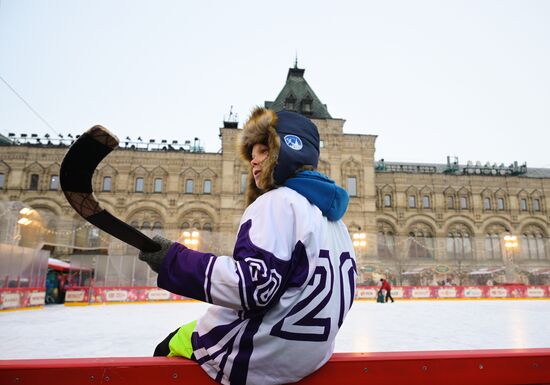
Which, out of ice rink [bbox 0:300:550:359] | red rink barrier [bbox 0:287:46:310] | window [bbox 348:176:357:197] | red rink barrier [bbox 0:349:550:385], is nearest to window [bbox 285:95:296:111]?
window [bbox 348:176:357:197]

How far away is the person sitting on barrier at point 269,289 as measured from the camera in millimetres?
1212

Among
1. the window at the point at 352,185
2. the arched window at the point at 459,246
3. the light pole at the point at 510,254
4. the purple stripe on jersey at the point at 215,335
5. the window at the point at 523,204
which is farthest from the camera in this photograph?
the window at the point at 523,204

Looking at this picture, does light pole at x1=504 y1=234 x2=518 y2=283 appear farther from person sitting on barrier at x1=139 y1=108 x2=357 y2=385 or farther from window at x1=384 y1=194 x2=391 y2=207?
person sitting on barrier at x1=139 y1=108 x2=357 y2=385

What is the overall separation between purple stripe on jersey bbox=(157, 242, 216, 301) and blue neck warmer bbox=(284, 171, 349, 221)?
0.41 meters

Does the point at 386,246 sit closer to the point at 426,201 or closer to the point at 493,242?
the point at 426,201

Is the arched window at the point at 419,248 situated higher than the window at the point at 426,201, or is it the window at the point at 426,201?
the window at the point at 426,201

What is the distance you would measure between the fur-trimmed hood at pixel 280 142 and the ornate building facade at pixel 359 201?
23.2 m

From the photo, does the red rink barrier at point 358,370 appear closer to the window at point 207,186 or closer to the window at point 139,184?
the window at point 207,186

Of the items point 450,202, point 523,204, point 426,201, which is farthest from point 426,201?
point 523,204

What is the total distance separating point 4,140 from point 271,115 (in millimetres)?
41395

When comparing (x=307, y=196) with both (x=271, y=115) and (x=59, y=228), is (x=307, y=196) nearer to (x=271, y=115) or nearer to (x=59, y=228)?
(x=271, y=115)

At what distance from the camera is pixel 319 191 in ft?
4.82

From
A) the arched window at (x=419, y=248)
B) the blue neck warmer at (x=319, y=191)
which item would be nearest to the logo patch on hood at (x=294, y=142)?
the blue neck warmer at (x=319, y=191)

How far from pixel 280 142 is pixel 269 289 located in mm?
584
